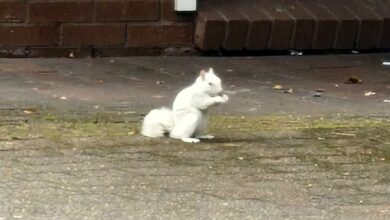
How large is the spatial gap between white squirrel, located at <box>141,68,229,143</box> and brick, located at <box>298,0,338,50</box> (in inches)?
147

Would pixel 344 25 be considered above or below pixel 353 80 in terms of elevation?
above

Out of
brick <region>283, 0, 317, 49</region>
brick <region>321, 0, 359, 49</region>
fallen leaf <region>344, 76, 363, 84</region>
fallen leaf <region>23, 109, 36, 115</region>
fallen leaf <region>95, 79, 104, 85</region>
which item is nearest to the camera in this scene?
fallen leaf <region>23, 109, 36, 115</region>

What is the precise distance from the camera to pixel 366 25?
9.84m

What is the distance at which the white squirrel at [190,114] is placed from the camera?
6.01 metres

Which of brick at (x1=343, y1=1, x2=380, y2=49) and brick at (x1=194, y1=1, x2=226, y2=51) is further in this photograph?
brick at (x1=343, y1=1, x2=380, y2=49)

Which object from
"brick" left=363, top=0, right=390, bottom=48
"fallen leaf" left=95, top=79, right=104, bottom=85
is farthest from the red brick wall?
"brick" left=363, top=0, right=390, bottom=48

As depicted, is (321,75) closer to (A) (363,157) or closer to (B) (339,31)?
(B) (339,31)

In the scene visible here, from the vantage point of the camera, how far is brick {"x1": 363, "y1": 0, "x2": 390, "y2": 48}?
32.4ft

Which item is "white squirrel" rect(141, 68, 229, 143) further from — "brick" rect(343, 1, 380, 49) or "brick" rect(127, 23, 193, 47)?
"brick" rect(343, 1, 380, 49)

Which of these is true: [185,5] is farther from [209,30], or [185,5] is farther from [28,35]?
[28,35]

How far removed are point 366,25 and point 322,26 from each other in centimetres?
44

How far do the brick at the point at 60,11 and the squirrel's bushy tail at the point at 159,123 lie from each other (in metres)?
3.20

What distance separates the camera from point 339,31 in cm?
981

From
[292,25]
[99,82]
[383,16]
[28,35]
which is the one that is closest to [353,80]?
[292,25]
